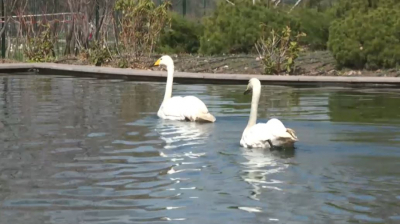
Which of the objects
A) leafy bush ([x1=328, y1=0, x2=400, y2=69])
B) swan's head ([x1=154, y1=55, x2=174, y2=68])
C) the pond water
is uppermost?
leafy bush ([x1=328, y1=0, x2=400, y2=69])

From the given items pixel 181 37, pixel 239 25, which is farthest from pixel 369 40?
pixel 181 37

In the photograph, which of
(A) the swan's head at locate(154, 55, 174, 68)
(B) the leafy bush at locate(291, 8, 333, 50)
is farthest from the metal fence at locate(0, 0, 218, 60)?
(A) the swan's head at locate(154, 55, 174, 68)

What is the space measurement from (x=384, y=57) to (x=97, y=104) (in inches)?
391

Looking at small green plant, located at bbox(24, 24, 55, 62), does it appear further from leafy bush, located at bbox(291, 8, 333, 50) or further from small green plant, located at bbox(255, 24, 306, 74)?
small green plant, located at bbox(255, 24, 306, 74)

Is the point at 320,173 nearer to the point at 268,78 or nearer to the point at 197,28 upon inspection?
the point at 268,78

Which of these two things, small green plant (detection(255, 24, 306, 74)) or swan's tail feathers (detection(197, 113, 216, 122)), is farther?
small green plant (detection(255, 24, 306, 74))

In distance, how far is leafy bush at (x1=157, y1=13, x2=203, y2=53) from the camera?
34.3 metres

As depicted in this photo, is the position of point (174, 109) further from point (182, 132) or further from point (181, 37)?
point (181, 37)

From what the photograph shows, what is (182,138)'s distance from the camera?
13648 mm

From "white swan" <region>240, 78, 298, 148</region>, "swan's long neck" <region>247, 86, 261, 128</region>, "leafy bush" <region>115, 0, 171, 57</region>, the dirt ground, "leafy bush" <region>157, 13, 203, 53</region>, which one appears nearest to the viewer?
"white swan" <region>240, 78, 298, 148</region>

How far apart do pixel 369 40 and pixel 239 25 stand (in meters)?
5.67

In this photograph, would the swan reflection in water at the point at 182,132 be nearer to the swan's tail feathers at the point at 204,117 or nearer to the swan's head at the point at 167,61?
the swan's tail feathers at the point at 204,117

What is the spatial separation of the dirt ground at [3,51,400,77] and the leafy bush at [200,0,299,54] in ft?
4.64

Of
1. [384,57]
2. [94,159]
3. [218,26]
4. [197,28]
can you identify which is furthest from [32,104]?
[197,28]
